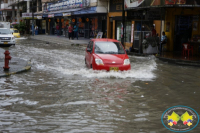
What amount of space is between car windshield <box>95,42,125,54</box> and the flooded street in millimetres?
1252

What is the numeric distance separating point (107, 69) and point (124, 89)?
8.02 feet

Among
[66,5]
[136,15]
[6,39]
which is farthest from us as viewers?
[66,5]

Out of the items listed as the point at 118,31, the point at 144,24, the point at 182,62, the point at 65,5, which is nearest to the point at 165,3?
the point at 182,62

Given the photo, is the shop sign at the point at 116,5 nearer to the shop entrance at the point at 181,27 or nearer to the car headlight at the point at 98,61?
the shop entrance at the point at 181,27

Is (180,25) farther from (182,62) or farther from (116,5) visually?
(116,5)

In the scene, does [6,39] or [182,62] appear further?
[6,39]

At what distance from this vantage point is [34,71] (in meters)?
13.8

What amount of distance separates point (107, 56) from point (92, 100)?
180 inches

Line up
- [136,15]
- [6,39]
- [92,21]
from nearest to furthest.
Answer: [136,15] → [6,39] → [92,21]

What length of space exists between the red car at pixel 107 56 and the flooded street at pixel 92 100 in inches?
11.9

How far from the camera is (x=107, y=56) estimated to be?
12641 mm

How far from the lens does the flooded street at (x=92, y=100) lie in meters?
6.24

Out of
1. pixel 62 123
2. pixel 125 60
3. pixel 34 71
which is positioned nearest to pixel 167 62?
pixel 125 60

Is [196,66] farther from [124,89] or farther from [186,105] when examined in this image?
[186,105]
